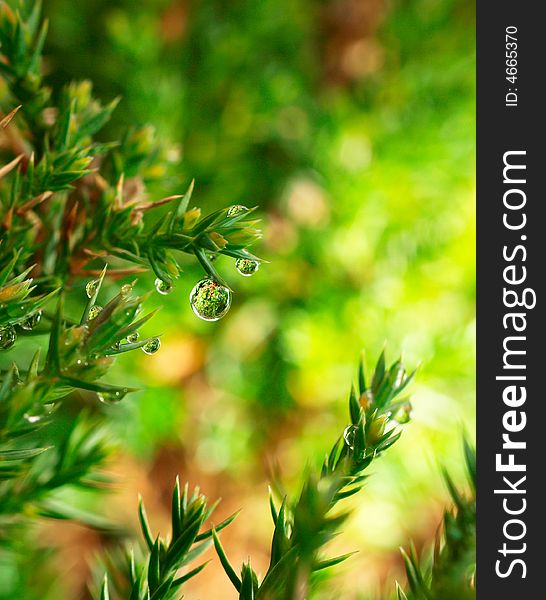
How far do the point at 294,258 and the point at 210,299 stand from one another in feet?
2.27

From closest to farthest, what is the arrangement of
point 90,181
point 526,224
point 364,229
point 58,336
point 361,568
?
1. point 58,336
2. point 90,181
3. point 526,224
4. point 364,229
5. point 361,568

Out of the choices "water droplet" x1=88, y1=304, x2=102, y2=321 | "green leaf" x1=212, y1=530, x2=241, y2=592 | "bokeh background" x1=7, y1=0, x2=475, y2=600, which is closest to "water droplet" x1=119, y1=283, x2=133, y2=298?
"water droplet" x1=88, y1=304, x2=102, y2=321

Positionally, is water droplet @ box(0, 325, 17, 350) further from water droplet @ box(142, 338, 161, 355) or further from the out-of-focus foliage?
the out-of-focus foliage

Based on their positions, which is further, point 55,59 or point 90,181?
point 55,59

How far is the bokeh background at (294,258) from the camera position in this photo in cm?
98

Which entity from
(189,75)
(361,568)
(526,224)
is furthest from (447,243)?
(361,568)

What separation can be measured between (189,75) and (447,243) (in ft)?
1.70

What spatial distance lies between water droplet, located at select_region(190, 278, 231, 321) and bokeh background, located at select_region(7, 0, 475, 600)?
1.81ft

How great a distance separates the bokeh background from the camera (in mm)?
979

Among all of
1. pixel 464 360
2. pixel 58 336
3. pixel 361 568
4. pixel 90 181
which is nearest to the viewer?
pixel 58 336

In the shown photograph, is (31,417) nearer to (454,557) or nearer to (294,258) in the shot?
(454,557)

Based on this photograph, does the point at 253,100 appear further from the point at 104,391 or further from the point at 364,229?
the point at 104,391

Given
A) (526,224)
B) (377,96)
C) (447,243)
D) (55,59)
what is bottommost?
(526,224)

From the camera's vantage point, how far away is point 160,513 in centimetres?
111
